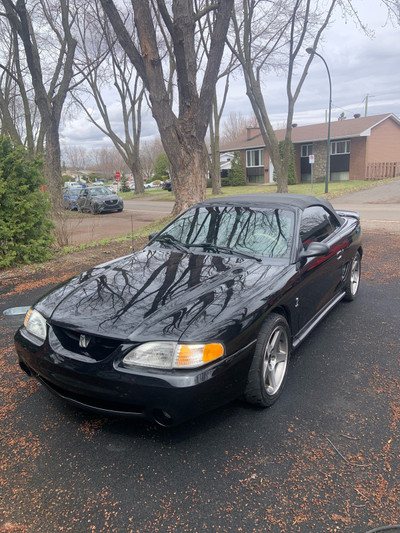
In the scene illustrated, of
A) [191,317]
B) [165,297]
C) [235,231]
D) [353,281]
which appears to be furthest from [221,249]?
[353,281]

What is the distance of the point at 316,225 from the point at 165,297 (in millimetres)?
2121

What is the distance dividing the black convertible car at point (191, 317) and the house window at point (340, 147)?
109 feet

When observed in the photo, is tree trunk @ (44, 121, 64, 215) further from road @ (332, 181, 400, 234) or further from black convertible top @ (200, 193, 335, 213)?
black convertible top @ (200, 193, 335, 213)

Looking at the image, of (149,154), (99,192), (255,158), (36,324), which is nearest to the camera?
(36,324)

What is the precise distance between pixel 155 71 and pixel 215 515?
31.1 feet

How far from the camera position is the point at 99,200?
2273 cm

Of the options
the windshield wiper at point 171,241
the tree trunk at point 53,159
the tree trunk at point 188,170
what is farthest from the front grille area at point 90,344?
the tree trunk at point 53,159

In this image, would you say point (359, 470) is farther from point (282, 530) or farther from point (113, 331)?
point (113, 331)

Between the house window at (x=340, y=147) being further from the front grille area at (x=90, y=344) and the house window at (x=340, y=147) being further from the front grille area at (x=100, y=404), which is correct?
the front grille area at (x=100, y=404)

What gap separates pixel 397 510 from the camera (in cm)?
207

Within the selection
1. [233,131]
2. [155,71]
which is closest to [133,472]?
[155,71]

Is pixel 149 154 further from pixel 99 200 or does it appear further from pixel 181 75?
pixel 181 75

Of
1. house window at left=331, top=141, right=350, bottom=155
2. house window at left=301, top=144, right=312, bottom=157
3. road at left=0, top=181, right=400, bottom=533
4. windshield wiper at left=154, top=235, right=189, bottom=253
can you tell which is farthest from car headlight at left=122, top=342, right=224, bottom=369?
house window at left=301, top=144, right=312, bottom=157

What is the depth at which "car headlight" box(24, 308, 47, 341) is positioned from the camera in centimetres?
290
